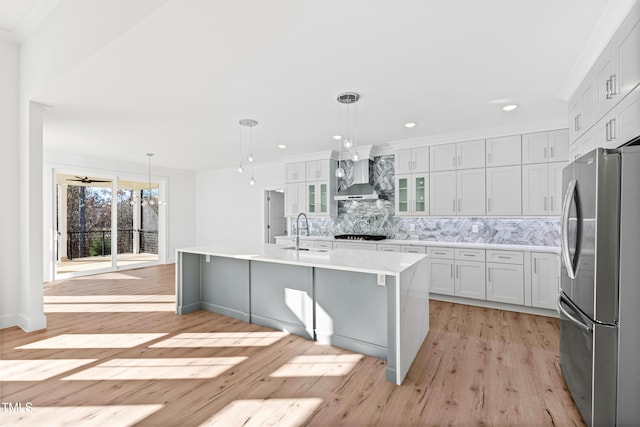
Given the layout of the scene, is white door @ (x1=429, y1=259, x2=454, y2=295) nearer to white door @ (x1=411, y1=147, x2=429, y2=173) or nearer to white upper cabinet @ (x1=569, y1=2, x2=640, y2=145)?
white door @ (x1=411, y1=147, x2=429, y2=173)

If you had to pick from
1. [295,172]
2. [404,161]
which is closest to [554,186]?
[404,161]

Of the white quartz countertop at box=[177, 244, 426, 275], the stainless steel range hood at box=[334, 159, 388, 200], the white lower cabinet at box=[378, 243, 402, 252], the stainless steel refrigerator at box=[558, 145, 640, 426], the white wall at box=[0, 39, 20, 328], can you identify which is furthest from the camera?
the stainless steel range hood at box=[334, 159, 388, 200]

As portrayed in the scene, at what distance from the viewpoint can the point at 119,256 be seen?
7.54 m

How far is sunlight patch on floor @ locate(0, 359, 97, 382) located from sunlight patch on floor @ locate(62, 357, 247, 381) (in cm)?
18

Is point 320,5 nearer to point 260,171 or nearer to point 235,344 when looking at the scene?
point 235,344

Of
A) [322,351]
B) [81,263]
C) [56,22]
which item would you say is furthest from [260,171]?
[322,351]

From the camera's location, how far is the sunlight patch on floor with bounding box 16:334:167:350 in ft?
10.2

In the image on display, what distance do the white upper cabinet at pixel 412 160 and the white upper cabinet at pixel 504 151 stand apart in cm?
92

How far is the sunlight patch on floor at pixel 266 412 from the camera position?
2.01m

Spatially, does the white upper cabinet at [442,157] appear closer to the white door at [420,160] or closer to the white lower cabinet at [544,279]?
the white door at [420,160]

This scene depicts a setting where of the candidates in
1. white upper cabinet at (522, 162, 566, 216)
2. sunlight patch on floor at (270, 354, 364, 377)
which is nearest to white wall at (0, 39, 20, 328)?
sunlight patch on floor at (270, 354, 364, 377)

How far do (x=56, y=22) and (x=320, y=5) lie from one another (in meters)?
2.70

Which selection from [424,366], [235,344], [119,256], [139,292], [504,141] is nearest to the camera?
[424,366]

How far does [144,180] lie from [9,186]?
4.43m
